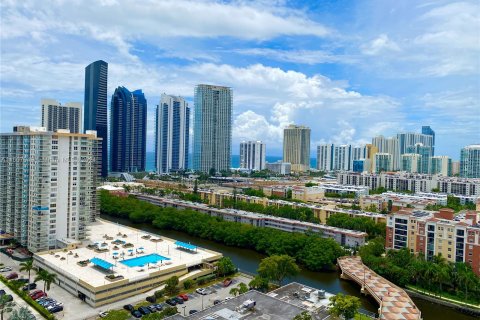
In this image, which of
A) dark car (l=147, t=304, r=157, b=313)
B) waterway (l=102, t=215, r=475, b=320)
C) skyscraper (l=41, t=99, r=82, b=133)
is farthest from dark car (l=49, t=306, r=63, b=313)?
skyscraper (l=41, t=99, r=82, b=133)

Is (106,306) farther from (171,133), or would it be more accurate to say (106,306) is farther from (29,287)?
(171,133)

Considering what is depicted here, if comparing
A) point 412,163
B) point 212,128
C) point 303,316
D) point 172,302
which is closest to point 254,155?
point 212,128

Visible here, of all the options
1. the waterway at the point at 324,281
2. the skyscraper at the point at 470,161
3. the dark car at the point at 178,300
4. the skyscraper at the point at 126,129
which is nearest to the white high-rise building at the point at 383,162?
the skyscraper at the point at 470,161

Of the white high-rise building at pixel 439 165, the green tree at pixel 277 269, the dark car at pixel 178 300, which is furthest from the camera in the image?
the white high-rise building at pixel 439 165

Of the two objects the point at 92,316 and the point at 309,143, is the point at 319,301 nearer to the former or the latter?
the point at 92,316

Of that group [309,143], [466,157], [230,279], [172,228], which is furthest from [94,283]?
[309,143]

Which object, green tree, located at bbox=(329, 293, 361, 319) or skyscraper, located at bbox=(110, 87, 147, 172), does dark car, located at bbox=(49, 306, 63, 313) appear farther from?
skyscraper, located at bbox=(110, 87, 147, 172)

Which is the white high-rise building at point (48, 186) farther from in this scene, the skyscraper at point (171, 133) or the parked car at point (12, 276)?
the skyscraper at point (171, 133)
